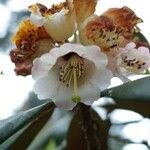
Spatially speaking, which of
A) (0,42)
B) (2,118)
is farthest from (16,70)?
(0,42)

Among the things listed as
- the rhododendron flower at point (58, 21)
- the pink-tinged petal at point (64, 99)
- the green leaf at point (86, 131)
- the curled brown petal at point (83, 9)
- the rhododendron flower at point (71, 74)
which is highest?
the curled brown petal at point (83, 9)

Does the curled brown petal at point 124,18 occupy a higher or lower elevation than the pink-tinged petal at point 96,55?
higher

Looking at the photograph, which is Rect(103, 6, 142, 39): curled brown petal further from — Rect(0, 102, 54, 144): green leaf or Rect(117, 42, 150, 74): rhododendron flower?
Rect(0, 102, 54, 144): green leaf

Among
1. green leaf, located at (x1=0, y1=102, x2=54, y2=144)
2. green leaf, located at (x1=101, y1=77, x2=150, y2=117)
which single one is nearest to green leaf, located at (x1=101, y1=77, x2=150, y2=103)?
green leaf, located at (x1=101, y1=77, x2=150, y2=117)

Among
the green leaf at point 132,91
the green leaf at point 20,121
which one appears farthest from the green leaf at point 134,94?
the green leaf at point 20,121

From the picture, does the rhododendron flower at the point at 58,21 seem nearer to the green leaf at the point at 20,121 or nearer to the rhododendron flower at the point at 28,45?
the rhododendron flower at the point at 28,45

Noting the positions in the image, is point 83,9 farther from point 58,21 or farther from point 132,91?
point 132,91
